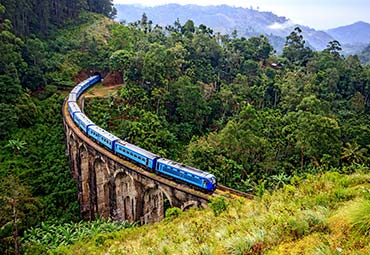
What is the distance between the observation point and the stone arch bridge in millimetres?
21141

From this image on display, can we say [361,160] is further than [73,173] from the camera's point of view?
Result: No

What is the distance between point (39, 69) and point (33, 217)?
73.3ft

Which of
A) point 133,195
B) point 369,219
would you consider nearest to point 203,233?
point 369,219

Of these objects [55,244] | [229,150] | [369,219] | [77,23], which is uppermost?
[369,219]

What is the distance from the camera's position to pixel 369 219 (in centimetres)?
573

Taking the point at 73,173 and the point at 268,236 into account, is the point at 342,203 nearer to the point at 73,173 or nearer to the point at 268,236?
the point at 268,236

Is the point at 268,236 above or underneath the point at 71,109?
above

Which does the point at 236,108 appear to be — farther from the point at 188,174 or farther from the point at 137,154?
the point at 188,174

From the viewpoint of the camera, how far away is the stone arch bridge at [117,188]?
21.1m

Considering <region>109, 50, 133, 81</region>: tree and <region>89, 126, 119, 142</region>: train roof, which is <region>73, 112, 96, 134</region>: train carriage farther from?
<region>109, 50, 133, 81</region>: tree

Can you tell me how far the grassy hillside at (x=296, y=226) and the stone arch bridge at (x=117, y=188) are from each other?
9.84m

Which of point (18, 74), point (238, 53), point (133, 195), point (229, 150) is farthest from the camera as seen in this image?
point (238, 53)

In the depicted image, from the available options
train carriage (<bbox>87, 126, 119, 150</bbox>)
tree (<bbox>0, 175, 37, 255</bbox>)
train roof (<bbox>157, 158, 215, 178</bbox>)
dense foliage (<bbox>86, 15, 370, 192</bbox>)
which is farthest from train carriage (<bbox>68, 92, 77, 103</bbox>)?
train roof (<bbox>157, 158, 215, 178</bbox>)

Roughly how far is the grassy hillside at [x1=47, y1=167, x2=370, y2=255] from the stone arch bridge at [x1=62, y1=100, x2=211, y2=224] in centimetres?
984
